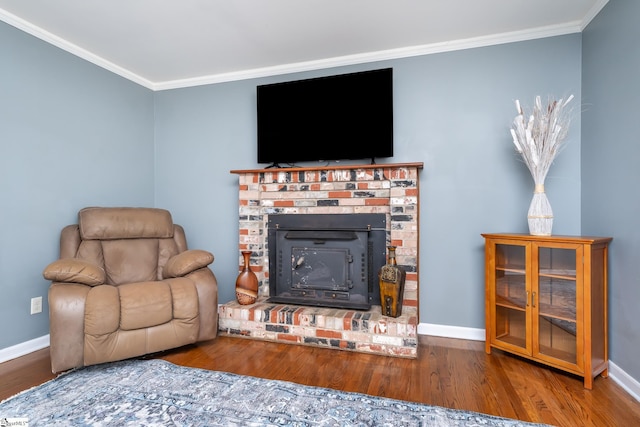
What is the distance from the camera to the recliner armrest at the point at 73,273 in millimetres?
2064

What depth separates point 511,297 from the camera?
2.29 metres

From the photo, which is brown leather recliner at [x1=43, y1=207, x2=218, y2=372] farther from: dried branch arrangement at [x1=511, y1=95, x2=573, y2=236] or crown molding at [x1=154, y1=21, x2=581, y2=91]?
dried branch arrangement at [x1=511, y1=95, x2=573, y2=236]

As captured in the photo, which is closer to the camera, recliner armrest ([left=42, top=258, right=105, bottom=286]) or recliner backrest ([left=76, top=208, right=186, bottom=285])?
recliner armrest ([left=42, top=258, right=105, bottom=286])

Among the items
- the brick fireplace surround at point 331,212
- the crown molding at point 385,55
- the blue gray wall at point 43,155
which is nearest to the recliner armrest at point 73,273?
the blue gray wall at point 43,155

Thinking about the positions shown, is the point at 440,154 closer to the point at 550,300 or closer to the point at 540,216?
the point at 540,216

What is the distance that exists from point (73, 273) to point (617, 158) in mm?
3506

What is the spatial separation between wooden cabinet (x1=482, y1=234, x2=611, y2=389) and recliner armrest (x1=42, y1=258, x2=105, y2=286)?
2.74m

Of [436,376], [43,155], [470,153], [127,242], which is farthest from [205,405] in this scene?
[470,153]

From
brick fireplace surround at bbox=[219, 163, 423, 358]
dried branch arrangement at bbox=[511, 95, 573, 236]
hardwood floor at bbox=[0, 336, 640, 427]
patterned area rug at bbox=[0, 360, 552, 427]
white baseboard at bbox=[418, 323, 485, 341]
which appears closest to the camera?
patterned area rug at bbox=[0, 360, 552, 427]

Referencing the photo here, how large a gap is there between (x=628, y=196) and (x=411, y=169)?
1333 mm

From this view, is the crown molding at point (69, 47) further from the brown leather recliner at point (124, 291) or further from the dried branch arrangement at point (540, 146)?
the dried branch arrangement at point (540, 146)

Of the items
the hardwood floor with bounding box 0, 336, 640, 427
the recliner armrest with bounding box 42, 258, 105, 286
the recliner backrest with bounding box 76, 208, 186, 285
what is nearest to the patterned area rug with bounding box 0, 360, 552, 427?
the hardwood floor with bounding box 0, 336, 640, 427

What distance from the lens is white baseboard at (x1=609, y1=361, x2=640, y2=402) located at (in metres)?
1.80

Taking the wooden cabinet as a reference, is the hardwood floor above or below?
below
